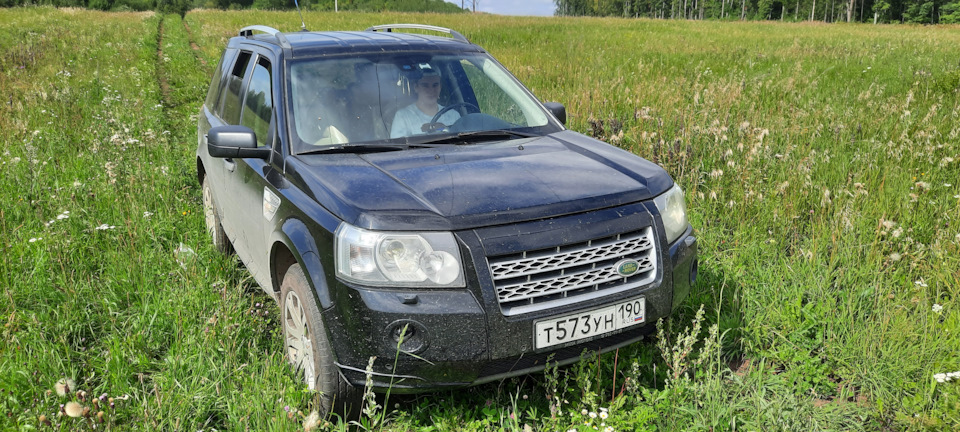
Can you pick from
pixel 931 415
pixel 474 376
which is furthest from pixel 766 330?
pixel 474 376

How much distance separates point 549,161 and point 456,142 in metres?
0.58

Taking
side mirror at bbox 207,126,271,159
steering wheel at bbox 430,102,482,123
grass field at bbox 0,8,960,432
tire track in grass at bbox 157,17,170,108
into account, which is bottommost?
grass field at bbox 0,8,960,432

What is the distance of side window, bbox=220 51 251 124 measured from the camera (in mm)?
4297

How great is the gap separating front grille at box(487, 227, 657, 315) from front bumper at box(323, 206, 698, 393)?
46 mm

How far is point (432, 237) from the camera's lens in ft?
8.09

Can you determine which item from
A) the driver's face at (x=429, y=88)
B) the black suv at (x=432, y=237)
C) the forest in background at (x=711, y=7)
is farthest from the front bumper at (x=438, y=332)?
the forest in background at (x=711, y=7)

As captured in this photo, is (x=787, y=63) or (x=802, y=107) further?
(x=787, y=63)

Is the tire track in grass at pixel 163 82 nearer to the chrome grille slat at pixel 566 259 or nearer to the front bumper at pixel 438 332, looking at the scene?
the front bumper at pixel 438 332

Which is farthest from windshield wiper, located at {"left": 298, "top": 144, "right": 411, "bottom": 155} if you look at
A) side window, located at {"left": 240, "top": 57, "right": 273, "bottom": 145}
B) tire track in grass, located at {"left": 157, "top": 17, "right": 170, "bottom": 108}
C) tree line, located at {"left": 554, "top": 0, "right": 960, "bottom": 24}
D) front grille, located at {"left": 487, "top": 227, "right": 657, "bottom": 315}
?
tree line, located at {"left": 554, "top": 0, "right": 960, "bottom": 24}

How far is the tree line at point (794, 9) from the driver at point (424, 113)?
261ft

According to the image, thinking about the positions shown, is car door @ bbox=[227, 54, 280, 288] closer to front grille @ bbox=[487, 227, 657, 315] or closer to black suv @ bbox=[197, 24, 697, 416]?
black suv @ bbox=[197, 24, 697, 416]

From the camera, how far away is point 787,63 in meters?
12.1

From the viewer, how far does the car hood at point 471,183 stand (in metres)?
2.51

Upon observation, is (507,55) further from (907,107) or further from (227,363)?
(227,363)
